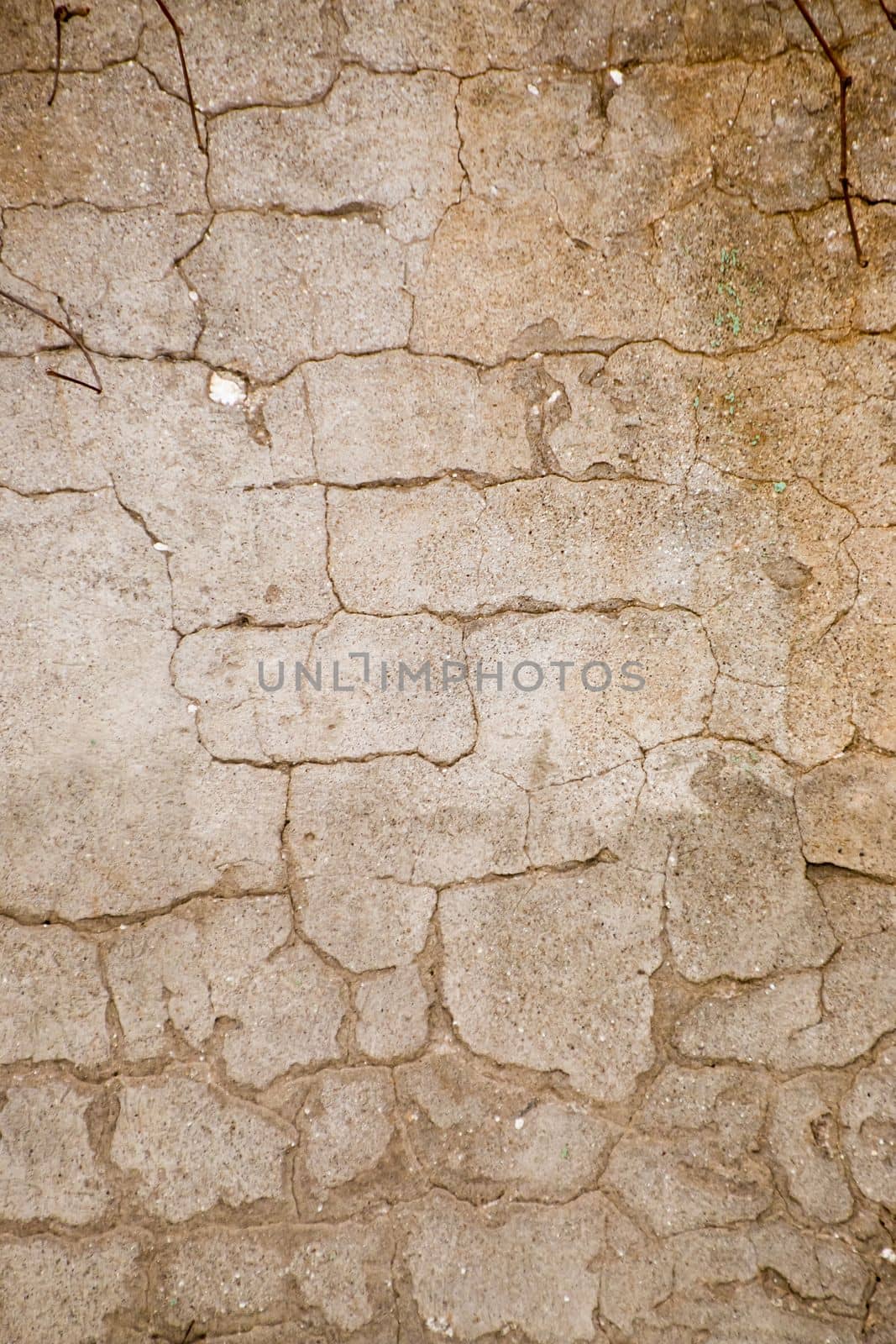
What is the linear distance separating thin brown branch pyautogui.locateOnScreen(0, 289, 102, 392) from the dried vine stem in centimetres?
176

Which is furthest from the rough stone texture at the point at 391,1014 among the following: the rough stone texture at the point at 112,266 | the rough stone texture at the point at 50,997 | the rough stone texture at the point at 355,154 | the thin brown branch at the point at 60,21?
the thin brown branch at the point at 60,21

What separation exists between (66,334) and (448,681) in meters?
1.23

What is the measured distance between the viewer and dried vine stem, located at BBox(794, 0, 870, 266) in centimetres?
168

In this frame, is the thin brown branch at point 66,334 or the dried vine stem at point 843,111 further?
the thin brown branch at point 66,334

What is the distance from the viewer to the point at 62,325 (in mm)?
1819

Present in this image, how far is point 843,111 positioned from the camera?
1.71 meters

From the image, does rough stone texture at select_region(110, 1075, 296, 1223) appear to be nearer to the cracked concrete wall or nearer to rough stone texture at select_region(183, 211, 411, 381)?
the cracked concrete wall

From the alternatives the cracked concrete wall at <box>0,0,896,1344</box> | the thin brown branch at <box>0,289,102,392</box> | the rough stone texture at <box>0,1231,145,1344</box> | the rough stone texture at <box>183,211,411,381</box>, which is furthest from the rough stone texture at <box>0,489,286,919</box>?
the rough stone texture at <box>0,1231,145,1344</box>

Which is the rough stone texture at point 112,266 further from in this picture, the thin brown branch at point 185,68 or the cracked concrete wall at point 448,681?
the thin brown branch at point 185,68

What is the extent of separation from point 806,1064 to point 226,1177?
Answer: 4.51 feet

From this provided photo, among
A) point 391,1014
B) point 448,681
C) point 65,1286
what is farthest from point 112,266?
point 65,1286

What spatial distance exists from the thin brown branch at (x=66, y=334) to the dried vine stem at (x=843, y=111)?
1757mm

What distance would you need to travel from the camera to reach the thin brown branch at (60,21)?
5.77ft

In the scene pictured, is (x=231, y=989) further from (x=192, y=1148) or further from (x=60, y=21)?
(x=60, y=21)
